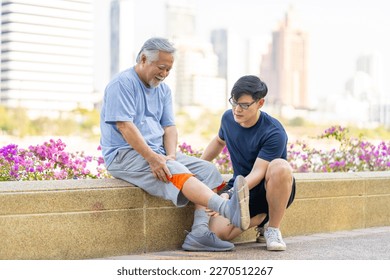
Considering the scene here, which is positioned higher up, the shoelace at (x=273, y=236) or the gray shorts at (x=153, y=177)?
the gray shorts at (x=153, y=177)

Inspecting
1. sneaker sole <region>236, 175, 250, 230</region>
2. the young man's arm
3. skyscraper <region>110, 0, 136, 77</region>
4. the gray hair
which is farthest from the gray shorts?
skyscraper <region>110, 0, 136, 77</region>

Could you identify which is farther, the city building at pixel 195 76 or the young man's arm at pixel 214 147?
the city building at pixel 195 76

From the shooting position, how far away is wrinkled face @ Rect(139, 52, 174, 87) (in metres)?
3.85

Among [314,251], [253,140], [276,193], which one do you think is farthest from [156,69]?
Answer: [314,251]

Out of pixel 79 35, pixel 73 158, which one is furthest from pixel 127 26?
pixel 73 158

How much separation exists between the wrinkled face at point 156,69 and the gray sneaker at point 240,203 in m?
0.77

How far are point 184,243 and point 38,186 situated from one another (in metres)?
0.93

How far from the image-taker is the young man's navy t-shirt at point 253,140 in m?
3.95

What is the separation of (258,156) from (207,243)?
1.85 ft

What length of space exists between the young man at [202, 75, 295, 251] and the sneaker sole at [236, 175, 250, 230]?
34 centimetres

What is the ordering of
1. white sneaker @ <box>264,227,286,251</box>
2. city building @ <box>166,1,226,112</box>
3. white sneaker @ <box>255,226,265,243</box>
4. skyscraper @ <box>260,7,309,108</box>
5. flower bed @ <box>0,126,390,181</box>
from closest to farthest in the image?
white sneaker @ <box>264,227,286,251</box>, white sneaker @ <box>255,226,265,243</box>, flower bed @ <box>0,126,390,181</box>, city building @ <box>166,1,226,112</box>, skyscraper @ <box>260,7,309,108</box>

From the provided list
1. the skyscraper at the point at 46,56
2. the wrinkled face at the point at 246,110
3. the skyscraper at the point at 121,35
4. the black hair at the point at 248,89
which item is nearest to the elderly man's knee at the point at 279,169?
the wrinkled face at the point at 246,110

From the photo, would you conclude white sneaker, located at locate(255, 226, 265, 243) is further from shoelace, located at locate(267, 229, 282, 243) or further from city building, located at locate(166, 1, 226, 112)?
city building, located at locate(166, 1, 226, 112)

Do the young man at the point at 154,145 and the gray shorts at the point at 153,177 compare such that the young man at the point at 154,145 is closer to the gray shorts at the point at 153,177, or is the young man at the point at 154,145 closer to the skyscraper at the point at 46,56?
the gray shorts at the point at 153,177
